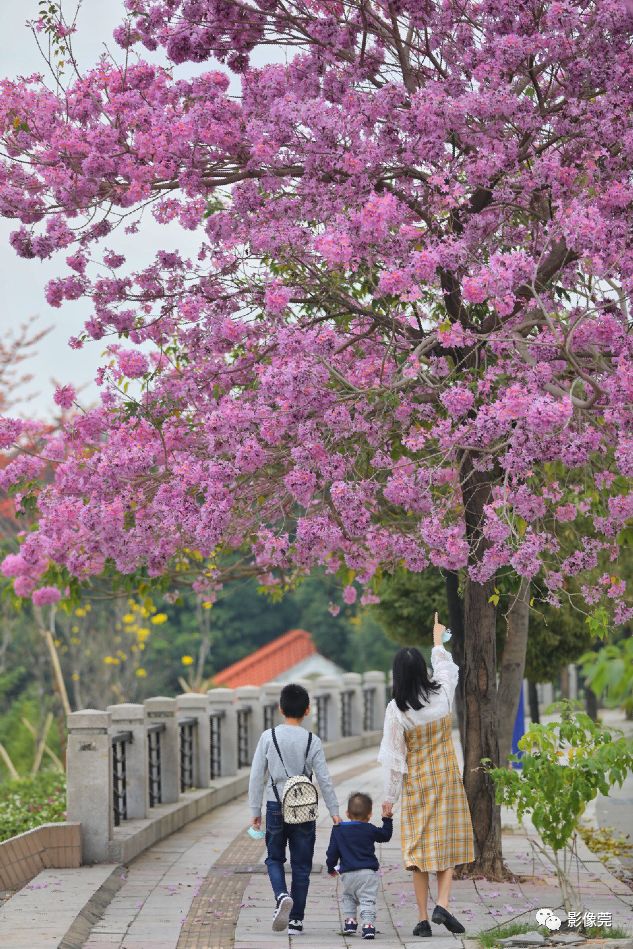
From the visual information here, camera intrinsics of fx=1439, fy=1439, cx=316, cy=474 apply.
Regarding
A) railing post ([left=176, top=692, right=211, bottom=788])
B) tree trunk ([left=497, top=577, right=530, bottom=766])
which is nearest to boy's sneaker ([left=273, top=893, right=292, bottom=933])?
tree trunk ([left=497, top=577, right=530, bottom=766])

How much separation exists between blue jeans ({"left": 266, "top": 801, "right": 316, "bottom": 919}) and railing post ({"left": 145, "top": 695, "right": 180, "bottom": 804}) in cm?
547

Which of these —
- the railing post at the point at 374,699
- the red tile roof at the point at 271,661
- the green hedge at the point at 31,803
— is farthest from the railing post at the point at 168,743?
the red tile roof at the point at 271,661

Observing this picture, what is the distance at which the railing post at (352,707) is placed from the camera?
23.8m

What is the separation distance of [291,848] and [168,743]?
5.62 metres

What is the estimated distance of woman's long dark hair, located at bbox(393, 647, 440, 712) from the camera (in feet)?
26.2

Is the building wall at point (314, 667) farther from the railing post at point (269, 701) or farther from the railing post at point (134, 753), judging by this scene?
the railing post at point (134, 753)

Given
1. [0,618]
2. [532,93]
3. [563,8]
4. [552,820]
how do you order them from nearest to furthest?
[552,820] < [563,8] < [532,93] < [0,618]

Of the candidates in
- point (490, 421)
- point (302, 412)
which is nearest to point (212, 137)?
point (302, 412)

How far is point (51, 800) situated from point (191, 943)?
6.41 metres

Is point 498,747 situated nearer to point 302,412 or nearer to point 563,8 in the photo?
point 302,412

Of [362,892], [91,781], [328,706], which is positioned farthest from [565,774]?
[328,706]

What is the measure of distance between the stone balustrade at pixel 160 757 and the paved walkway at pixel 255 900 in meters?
0.39

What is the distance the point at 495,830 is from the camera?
10.3 m

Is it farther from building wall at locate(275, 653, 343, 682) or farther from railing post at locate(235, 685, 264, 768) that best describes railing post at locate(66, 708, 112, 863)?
building wall at locate(275, 653, 343, 682)
